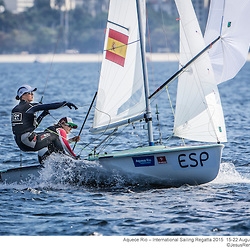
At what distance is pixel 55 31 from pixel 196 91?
127655 mm

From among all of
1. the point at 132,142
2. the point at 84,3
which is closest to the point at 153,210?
the point at 132,142

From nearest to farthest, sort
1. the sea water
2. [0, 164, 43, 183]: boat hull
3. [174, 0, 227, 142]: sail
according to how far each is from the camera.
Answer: the sea water → [0, 164, 43, 183]: boat hull → [174, 0, 227, 142]: sail

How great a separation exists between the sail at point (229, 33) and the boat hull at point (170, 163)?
1.63 meters

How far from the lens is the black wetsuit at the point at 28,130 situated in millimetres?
13438

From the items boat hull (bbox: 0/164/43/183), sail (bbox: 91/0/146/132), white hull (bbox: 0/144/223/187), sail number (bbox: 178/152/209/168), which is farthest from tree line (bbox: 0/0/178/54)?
sail number (bbox: 178/152/209/168)

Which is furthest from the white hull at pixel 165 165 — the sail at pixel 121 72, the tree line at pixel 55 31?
the tree line at pixel 55 31

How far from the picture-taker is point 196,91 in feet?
45.2

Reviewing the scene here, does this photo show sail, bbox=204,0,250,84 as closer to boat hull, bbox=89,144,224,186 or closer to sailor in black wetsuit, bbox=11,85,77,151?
boat hull, bbox=89,144,224,186

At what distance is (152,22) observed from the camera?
144 m

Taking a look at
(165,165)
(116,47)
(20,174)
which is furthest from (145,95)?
(20,174)

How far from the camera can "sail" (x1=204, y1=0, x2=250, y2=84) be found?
542 inches

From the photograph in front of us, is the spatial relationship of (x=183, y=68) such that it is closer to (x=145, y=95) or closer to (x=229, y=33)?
(x=145, y=95)

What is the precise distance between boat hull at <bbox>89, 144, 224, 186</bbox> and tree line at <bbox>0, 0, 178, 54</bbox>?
12259cm

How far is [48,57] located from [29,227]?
13098 centimetres
